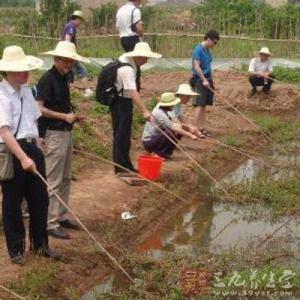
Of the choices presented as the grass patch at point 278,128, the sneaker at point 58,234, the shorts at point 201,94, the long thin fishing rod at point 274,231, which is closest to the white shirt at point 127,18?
the shorts at point 201,94

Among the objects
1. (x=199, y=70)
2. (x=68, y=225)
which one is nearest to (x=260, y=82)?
(x=199, y=70)

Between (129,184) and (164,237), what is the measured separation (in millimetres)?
1237

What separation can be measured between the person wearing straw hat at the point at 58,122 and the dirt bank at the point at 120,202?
0.83 ft

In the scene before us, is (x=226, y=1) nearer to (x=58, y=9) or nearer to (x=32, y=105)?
(x=58, y=9)

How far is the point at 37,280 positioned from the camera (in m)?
4.92

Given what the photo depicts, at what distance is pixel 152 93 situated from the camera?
12.1 meters

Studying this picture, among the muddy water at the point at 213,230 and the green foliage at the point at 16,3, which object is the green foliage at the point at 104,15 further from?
the green foliage at the point at 16,3

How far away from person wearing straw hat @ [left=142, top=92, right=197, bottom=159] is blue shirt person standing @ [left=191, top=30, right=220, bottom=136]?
1.31 m

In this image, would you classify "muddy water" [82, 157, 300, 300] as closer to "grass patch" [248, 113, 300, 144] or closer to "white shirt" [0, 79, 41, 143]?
"white shirt" [0, 79, 41, 143]

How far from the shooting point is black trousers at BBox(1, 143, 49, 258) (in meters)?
4.94

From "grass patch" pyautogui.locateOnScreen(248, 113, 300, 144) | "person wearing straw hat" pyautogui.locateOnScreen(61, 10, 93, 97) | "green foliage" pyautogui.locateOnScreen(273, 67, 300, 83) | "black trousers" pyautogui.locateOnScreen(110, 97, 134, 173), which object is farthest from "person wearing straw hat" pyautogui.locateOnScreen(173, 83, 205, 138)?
"green foliage" pyautogui.locateOnScreen(273, 67, 300, 83)

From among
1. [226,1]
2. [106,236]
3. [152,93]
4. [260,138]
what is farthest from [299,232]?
[226,1]

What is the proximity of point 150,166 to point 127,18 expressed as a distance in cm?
306

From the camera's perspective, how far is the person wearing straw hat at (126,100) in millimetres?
7043
